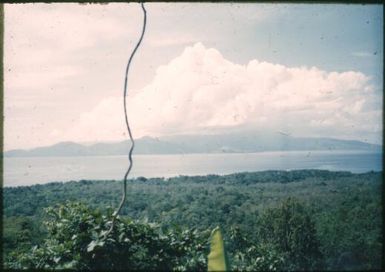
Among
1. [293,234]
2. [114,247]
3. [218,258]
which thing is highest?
[218,258]

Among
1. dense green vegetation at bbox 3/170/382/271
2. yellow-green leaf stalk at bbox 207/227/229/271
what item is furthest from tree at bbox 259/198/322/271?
yellow-green leaf stalk at bbox 207/227/229/271

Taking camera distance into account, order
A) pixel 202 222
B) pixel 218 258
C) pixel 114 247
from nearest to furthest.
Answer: pixel 218 258, pixel 114 247, pixel 202 222

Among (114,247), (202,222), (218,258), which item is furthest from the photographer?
(202,222)

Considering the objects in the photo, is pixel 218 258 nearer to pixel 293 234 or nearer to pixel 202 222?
pixel 202 222

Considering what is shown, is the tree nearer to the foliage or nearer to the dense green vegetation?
the dense green vegetation

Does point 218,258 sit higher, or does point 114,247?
point 218,258

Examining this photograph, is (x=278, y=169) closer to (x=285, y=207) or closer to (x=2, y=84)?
(x=285, y=207)

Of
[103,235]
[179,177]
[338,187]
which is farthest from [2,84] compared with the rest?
[338,187]

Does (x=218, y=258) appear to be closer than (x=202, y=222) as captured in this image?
Yes

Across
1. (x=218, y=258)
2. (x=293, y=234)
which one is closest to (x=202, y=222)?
(x=293, y=234)
